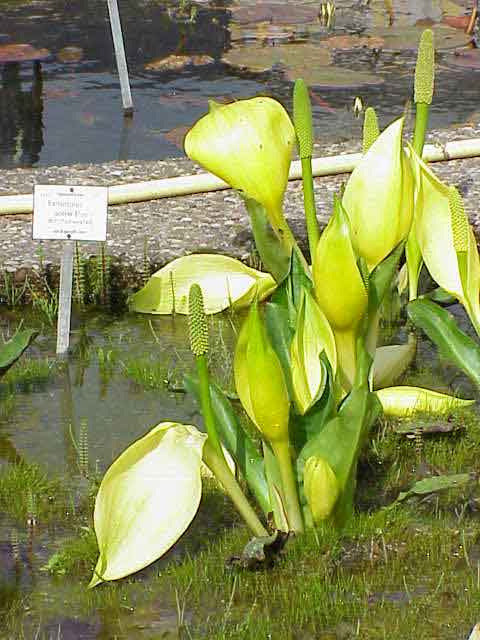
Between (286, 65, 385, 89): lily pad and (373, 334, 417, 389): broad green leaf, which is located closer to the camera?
(373, 334, 417, 389): broad green leaf

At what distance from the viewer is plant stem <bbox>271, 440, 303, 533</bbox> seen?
2.32 metres

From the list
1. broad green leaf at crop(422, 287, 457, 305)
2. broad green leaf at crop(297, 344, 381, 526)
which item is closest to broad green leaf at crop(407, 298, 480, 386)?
broad green leaf at crop(297, 344, 381, 526)

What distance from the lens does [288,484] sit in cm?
236

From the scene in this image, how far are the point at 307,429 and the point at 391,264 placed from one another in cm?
36

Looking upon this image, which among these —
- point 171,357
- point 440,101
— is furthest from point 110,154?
point 171,357

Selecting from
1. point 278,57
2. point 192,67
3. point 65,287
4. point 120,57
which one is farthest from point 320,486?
point 278,57

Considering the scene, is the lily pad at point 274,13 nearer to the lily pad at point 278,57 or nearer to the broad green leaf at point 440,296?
the lily pad at point 278,57

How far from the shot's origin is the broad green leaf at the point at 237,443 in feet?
8.12

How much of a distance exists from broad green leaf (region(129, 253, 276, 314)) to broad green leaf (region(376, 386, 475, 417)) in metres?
0.71

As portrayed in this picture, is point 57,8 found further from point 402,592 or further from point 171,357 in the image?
point 402,592

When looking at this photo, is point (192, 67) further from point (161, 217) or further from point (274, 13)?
point (161, 217)

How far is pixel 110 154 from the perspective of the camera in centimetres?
566

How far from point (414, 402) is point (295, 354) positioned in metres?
0.56

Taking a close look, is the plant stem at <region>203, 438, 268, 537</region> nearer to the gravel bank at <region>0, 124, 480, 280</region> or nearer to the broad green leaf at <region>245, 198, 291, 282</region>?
the broad green leaf at <region>245, 198, 291, 282</region>
